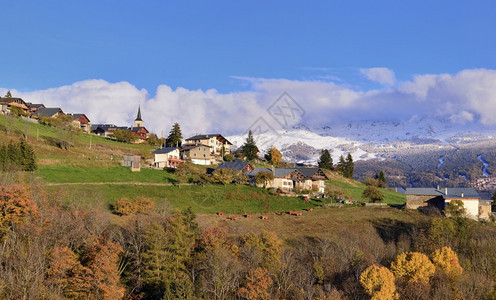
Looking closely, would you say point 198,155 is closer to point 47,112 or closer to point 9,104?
point 47,112

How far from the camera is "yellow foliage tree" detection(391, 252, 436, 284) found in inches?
1750

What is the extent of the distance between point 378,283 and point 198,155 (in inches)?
2615

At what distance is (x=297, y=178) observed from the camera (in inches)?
3433

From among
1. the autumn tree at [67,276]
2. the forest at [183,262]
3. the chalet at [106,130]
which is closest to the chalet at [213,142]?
the chalet at [106,130]

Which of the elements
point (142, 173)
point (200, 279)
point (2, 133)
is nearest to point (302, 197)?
point (142, 173)

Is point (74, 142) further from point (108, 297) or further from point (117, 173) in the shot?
point (108, 297)

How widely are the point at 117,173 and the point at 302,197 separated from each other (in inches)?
1230

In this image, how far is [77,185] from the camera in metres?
61.3

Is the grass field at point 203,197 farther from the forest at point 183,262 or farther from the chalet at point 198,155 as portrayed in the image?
the chalet at point 198,155

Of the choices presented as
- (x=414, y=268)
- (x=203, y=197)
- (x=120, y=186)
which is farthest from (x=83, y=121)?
(x=414, y=268)

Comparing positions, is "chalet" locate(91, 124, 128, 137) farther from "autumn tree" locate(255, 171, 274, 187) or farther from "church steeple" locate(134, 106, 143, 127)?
"autumn tree" locate(255, 171, 274, 187)

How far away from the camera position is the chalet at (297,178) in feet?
277

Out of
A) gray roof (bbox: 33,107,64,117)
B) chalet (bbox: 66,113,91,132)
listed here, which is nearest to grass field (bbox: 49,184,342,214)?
gray roof (bbox: 33,107,64,117)

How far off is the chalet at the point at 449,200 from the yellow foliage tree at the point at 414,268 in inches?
1105
